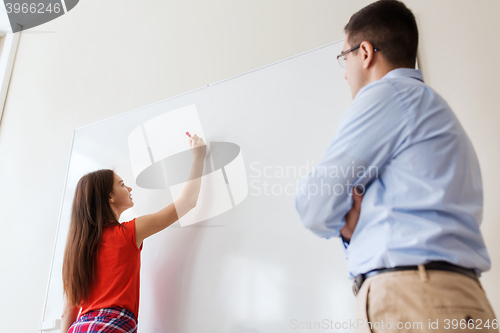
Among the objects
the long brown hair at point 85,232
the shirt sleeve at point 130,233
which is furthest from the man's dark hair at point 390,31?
the long brown hair at point 85,232

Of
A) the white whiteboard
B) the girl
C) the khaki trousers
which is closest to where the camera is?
the khaki trousers

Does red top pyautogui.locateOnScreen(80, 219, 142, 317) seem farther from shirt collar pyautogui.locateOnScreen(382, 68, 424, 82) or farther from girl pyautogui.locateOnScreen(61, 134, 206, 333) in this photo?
shirt collar pyautogui.locateOnScreen(382, 68, 424, 82)

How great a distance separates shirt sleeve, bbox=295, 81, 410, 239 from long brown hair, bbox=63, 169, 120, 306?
959 millimetres

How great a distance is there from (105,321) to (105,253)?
0.78 feet

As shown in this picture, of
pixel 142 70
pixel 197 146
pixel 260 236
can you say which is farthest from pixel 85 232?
pixel 142 70

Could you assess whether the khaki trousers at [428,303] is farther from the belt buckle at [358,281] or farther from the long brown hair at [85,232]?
the long brown hair at [85,232]

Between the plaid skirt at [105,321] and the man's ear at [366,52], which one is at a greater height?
the man's ear at [366,52]

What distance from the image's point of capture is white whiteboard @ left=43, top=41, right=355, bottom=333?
46.7 inches

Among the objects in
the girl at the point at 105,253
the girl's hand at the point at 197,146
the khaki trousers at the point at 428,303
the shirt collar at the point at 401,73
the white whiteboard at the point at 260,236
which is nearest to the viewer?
the khaki trousers at the point at 428,303

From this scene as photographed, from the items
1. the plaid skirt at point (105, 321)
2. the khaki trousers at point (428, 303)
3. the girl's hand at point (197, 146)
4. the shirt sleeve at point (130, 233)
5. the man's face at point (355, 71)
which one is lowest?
the khaki trousers at point (428, 303)

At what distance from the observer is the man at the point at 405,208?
23.2 inches

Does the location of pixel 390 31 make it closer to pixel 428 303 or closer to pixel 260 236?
pixel 428 303

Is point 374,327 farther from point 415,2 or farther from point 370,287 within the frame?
point 415,2

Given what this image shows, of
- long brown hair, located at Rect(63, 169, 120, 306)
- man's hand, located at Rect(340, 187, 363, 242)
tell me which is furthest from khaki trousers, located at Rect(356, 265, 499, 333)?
long brown hair, located at Rect(63, 169, 120, 306)
